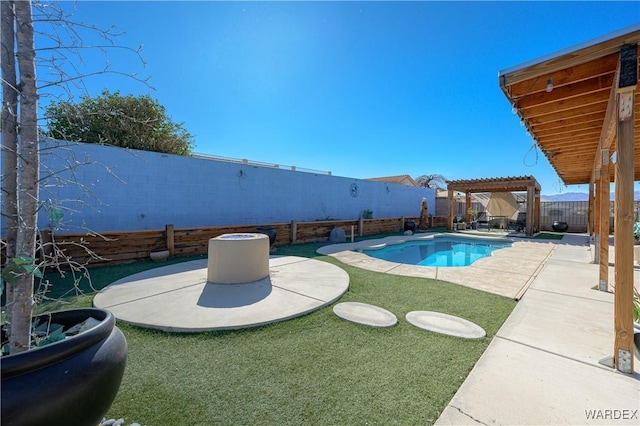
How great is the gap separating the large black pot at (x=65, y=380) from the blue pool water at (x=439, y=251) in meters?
Answer: 7.97

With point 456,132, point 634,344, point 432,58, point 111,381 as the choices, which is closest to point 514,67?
point 634,344

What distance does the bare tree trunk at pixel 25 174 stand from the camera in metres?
1.49

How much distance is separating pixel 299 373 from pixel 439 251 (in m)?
10.1

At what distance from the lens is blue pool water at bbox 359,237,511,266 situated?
9.05 m

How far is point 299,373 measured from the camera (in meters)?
2.37

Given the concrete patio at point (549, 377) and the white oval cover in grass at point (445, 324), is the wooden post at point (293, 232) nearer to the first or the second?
the white oval cover in grass at point (445, 324)

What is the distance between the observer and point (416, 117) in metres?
14.1

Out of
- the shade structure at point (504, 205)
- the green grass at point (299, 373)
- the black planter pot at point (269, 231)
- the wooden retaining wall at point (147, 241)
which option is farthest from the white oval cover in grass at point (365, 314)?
the shade structure at point (504, 205)

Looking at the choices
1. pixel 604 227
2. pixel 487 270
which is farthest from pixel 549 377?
pixel 487 270

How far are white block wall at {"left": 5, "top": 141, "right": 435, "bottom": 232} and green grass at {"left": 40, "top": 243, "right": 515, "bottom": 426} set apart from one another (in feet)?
10.1

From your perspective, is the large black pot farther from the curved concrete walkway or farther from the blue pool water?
the blue pool water

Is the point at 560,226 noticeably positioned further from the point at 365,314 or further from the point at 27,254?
the point at 27,254

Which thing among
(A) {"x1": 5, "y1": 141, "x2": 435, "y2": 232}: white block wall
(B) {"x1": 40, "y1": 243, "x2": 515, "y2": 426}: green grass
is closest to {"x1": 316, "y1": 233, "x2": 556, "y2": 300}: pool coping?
(B) {"x1": 40, "y1": 243, "x2": 515, "y2": 426}: green grass

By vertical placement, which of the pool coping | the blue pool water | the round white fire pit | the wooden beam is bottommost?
the blue pool water
